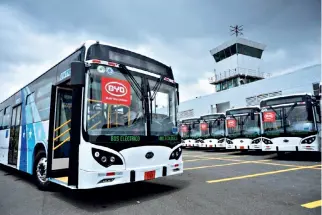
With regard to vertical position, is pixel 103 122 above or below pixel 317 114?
below

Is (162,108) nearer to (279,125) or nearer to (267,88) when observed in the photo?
(279,125)

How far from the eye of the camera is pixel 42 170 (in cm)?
584

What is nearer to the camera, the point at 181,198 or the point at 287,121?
the point at 181,198

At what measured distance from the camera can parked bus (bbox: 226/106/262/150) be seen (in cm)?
1387

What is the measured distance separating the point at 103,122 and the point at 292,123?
9.50 meters

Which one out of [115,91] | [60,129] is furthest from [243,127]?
[115,91]

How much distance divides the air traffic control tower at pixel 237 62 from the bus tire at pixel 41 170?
34.6 m

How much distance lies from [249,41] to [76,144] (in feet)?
128

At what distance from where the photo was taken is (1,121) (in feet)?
32.6

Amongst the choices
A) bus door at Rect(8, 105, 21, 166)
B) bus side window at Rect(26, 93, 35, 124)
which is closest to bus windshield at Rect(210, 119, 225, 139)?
bus door at Rect(8, 105, 21, 166)

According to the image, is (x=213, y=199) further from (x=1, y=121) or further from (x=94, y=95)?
(x=1, y=121)

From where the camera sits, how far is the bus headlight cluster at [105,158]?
4234 mm

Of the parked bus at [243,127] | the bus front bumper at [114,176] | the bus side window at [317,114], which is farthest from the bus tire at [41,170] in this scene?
the parked bus at [243,127]

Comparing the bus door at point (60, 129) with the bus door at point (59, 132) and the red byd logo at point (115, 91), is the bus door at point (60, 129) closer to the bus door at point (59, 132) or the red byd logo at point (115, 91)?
the bus door at point (59, 132)
